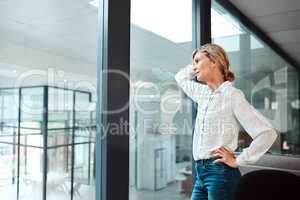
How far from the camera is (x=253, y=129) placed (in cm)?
140

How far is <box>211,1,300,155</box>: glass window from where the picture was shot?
304cm

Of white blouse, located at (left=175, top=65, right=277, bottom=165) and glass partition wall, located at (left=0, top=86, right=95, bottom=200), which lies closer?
glass partition wall, located at (left=0, top=86, right=95, bottom=200)

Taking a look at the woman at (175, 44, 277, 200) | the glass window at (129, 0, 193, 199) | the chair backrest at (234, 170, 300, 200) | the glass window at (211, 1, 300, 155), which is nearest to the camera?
the chair backrest at (234, 170, 300, 200)

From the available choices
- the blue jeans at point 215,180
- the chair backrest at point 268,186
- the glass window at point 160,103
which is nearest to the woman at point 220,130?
the blue jeans at point 215,180

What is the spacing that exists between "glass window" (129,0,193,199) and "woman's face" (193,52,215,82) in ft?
1.24

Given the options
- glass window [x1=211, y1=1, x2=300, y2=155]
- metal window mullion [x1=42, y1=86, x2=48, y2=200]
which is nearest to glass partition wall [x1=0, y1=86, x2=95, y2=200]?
metal window mullion [x1=42, y1=86, x2=48, y2=200]

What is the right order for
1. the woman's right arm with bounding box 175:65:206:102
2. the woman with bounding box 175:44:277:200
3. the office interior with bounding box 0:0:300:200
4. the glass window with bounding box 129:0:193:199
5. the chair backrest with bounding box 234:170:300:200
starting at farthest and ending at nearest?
1. the glass window with bounding box 129:0:193:199
2. the woman's right arm with bounding box 175:65:206:102
3. the woman with bounding box 175:44:277:200
4. the office interior with bounding box 0:0:300:200
5. the chair backrest with bounding box 234:170:300:200

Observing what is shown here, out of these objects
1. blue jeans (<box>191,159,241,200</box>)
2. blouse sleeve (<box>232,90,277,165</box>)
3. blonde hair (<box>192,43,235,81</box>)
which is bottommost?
blue jeans (<box>191,159,241,200</box>)

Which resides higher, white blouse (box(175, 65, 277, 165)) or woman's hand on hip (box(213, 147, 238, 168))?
white blouse (box(175, 65, 277, 165))

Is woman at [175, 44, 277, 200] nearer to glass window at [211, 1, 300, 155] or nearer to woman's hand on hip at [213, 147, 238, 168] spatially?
→ woman's hand on hip at [213, 147, 238, 168]

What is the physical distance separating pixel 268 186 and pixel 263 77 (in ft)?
11.9

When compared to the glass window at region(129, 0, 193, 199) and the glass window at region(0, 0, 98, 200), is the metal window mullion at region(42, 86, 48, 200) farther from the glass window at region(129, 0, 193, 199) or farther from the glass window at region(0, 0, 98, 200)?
the glass window at region(129, 0, 193, 199)

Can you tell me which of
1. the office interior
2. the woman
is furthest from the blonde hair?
the office interior

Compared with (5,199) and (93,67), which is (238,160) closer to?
(93,67)
